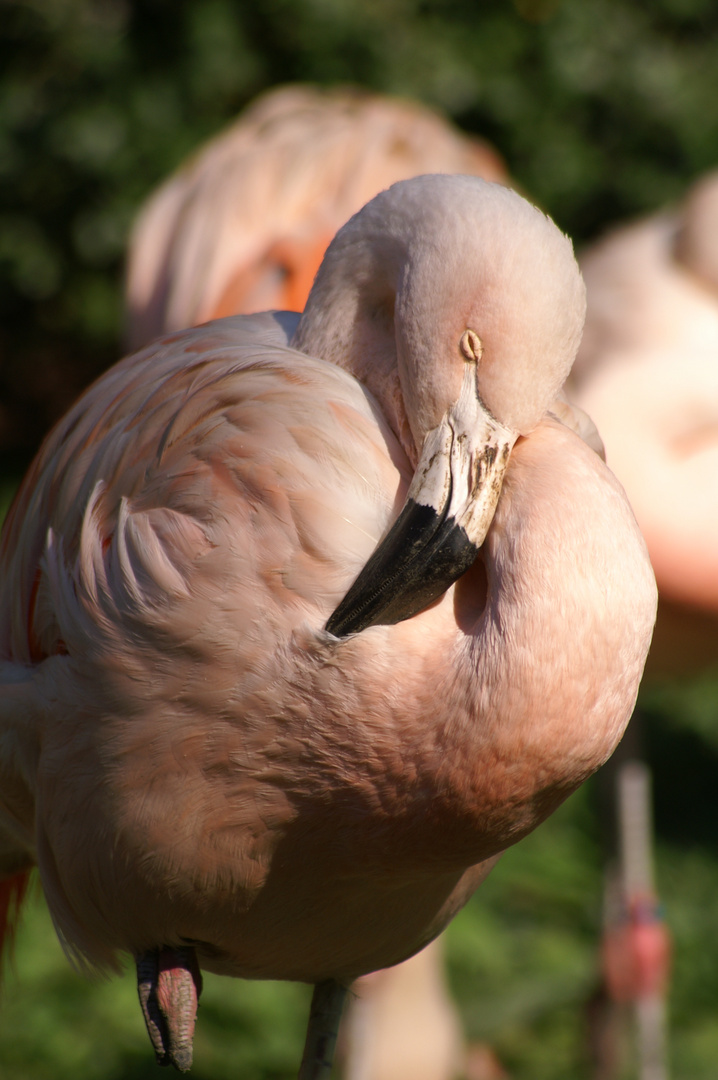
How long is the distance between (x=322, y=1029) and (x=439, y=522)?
39.5 inches

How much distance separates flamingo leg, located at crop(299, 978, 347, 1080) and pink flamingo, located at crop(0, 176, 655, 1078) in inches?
11.4

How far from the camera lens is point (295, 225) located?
3.64m

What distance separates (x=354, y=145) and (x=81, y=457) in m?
2.30

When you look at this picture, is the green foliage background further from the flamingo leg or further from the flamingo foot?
the flamingo foot

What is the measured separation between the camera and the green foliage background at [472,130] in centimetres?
392

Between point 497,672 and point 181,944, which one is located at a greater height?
point 497,672

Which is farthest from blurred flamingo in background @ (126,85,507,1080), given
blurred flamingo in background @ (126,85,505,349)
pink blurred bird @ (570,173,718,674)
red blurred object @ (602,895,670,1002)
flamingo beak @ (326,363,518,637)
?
flamingo beak @ (326,363,518,637)

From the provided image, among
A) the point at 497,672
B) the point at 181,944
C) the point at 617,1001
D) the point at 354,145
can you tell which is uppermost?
the point at 497,672

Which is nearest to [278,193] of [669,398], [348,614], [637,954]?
[669,398]

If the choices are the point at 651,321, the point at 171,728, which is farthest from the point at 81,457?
the point at 651,321

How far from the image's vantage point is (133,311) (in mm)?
4281

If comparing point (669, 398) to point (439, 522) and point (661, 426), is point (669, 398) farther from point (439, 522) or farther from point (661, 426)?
point (439, 522)

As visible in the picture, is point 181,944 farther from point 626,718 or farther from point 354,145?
point 354,145

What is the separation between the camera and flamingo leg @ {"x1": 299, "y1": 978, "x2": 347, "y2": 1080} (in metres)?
1.93
